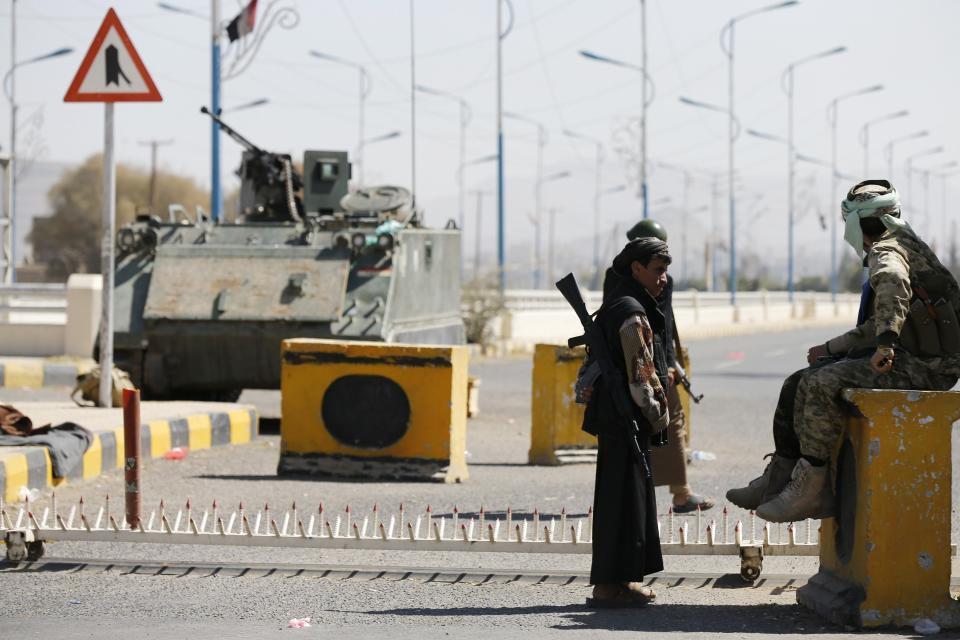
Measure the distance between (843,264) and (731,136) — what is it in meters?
71.1

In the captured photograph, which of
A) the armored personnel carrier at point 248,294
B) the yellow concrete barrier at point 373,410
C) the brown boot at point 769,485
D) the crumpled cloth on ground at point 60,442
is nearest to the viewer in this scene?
the brown boot at point 769,485

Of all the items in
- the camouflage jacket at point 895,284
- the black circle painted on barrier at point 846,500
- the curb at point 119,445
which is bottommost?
the curb at point 119,445

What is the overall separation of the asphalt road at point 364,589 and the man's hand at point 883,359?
972 mm

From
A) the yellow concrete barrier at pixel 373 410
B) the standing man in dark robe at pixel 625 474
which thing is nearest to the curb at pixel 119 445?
the yellow concrete barrier at pixel 373 410

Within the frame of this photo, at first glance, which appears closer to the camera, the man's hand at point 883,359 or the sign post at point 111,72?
the man's hand at point 883,359

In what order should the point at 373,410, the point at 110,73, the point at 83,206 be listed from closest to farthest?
the point at 373,410 → the point at 110,73 → the point at 83,206

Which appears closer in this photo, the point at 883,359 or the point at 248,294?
the point at 883,359

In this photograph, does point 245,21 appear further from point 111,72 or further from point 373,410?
point 373,410

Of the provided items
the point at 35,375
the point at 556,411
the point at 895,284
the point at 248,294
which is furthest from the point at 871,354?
the point at 35,375

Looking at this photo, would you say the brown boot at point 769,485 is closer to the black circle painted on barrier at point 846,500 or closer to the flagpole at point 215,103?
the black circle painted on barrier at point 846,500

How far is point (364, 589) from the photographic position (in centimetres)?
720

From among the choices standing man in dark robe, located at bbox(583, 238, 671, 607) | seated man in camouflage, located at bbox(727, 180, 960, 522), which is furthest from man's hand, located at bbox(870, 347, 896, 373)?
standing man in dark robe, located at bbox(583, 238, 671, 607)

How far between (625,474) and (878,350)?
115cm

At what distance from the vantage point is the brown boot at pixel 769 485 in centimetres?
671
